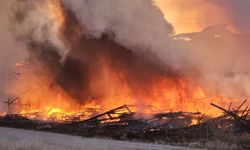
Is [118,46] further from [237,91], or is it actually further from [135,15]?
[237,91]

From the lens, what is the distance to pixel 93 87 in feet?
154

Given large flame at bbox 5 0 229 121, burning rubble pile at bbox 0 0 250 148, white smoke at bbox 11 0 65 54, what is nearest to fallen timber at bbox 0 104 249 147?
burning rubble pile at bbox 0 0 250 148

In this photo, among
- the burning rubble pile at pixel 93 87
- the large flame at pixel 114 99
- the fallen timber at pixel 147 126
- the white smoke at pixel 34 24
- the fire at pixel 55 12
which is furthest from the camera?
the white smoke at pixel 34 24

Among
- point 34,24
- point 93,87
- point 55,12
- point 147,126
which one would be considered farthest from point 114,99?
point 34,24

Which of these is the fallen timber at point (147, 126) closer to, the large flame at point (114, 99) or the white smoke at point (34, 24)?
the large flame at point (114, 99)

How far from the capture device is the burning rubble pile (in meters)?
36.2

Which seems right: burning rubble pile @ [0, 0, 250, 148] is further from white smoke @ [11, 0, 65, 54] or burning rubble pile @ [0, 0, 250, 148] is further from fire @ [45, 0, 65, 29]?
white smoke @ [11, 0, 65, 54]

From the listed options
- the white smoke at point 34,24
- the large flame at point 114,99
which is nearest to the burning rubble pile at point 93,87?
the large flame at point 114,99

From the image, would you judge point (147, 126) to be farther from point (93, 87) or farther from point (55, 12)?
point (55, 12)

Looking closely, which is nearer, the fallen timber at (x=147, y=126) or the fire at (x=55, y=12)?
the fallen timber at (x=147, y=126)

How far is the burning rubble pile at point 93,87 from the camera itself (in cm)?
3622

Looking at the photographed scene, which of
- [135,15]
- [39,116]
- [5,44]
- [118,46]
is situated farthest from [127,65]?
[5,44]

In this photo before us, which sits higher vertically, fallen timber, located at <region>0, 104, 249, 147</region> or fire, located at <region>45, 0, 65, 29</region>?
fire, located at <region>45, 0, 65, 29</region>

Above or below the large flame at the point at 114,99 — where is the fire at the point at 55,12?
above
